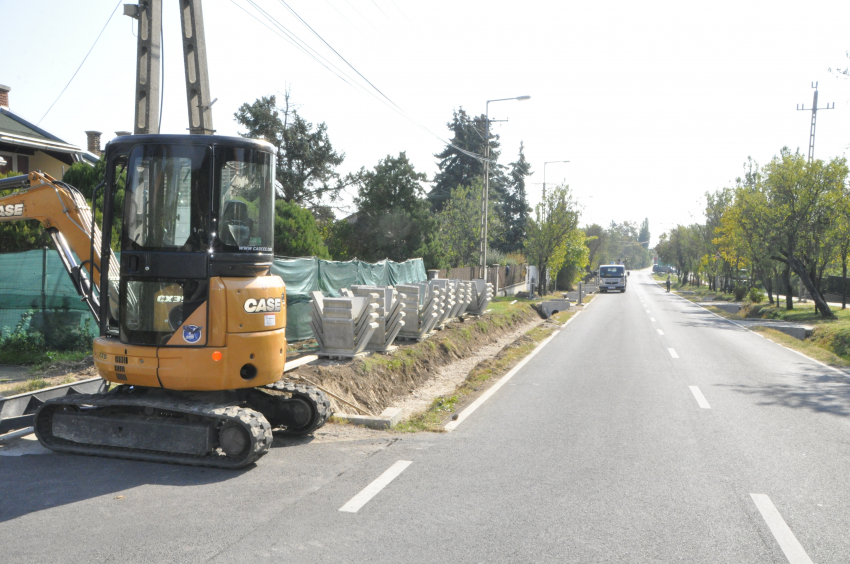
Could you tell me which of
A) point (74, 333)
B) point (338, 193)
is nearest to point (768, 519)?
point (74, 333)

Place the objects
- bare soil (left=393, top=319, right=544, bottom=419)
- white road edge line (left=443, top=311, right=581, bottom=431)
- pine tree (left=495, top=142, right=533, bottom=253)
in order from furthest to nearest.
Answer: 1. pine tree (left=495, top=142, right=533, bottom=253)
2. bare soil (left=393, top=319, right=544, bottom=419)
3. white road edge line (left=443, top=311, right=581, bottom=431)

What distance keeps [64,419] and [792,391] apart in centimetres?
1209

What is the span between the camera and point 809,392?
1199 cm

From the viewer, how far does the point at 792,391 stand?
39.4 feet

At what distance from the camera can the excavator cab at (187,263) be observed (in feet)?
21.4

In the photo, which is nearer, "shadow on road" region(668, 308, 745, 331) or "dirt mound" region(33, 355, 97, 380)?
"dirt mound" region(33, 355, 97, 380)

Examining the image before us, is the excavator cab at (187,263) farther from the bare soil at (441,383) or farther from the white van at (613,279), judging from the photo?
the white van at (613,279)

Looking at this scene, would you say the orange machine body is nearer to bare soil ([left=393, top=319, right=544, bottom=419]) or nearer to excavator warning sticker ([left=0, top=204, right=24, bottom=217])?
excavator warning sticker ([left=0, top=204, right=24, bottom=217])

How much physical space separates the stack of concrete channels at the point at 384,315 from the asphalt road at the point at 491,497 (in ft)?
15.8

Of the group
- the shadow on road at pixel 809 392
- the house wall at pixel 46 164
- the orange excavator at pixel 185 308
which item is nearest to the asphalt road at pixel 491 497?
the orange excavator at pixel 185 308

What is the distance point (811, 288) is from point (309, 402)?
2885 centimetres

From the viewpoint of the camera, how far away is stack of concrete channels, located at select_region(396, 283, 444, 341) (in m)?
16.0

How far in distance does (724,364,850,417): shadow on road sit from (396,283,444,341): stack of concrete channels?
23.9 feet

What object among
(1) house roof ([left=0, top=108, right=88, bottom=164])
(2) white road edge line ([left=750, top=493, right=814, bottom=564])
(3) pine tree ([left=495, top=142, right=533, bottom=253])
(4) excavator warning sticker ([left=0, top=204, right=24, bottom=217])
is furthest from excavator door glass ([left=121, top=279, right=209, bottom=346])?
(3) pine tree ([left=495, top=142, right=533, bottom=253])
